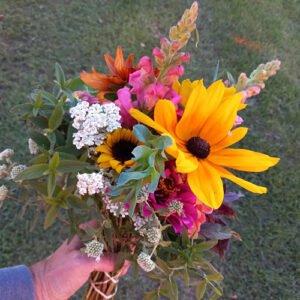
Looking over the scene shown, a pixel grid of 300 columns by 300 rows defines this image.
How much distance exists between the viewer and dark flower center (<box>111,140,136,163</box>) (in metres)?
0.80

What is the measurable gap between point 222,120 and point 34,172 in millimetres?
330

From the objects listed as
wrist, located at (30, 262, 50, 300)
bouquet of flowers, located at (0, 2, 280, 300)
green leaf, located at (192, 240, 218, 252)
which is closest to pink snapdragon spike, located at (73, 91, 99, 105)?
bouquet of flowers, located at (0, 2, 280, 300)

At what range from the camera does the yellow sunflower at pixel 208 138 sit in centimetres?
75

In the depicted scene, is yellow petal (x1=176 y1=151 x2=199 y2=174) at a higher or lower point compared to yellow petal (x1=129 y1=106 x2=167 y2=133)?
lower

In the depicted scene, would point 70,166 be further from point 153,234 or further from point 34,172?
point 153,234

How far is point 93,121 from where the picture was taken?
0.75 meters

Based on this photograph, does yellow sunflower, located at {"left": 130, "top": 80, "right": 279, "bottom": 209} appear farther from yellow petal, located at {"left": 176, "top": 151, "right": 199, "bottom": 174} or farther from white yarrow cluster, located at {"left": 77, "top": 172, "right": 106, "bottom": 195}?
white yarrow cluster, located at {"left": 77, "top": 172, "right": 106, "bottom": 195}

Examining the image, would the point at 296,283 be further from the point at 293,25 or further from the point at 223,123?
the point at 293,25

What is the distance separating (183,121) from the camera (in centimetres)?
79

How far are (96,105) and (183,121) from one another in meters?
0.15

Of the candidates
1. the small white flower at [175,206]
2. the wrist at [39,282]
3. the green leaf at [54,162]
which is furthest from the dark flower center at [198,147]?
the wrist at [39,282]

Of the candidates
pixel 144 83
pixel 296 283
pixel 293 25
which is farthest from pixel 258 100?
pixel 144 83

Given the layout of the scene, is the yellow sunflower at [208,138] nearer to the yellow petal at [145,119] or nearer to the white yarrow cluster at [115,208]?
the yellow petal at [145,119]

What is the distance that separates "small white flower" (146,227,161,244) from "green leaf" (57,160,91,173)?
185 mm
